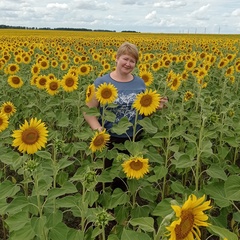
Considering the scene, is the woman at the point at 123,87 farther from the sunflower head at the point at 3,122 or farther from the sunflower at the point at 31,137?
the sunflower at the point at 31,137

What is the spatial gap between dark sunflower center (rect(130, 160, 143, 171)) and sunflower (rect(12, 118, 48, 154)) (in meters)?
0.70

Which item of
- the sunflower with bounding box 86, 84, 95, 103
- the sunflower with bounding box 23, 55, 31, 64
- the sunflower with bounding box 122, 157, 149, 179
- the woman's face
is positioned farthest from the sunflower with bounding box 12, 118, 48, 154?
the sunflower with bounding box 23, 55, 31, 64

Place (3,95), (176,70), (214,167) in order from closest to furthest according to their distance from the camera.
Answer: (214,167)
(3,95)
(176,70)

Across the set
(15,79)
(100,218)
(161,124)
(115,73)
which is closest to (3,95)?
(15,79)

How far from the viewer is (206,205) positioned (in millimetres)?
1517

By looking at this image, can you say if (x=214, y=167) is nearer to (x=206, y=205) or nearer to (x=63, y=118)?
(x=206, y=205)

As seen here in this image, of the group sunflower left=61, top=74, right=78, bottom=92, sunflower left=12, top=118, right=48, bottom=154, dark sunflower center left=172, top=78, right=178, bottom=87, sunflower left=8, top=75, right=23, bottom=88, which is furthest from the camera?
sunflower left=8, top=75, right=23, bottom=88

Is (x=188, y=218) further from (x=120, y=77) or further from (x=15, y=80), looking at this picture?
(x=15, y=80)

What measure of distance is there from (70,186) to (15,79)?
12.7ft

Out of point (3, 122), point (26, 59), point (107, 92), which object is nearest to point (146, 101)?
point (107, 92)

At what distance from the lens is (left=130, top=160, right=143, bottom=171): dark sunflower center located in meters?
2.98

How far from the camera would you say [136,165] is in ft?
9.89

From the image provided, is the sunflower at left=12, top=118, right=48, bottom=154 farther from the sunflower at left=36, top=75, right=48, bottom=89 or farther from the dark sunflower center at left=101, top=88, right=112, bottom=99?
the sunflower at left=36, top=75, right=48, bottom=89

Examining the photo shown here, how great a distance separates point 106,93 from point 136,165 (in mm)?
1107
